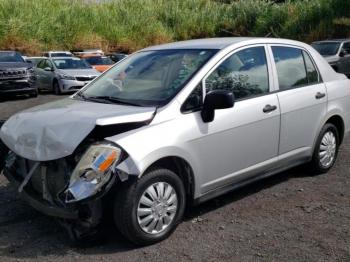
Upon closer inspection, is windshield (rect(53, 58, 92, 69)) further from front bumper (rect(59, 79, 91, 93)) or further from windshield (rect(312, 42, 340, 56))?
windshield (rect(312, 42, 340, 56))

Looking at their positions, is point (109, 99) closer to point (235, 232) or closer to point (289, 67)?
point (235, 232)

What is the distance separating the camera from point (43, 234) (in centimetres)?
442

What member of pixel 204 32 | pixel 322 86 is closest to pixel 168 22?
pixel 204 32

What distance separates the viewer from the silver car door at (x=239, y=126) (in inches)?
173

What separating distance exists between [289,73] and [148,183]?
229 cm

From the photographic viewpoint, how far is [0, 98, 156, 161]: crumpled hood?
3.90 m

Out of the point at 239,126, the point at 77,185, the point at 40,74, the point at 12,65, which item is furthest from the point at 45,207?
the point at 40,74

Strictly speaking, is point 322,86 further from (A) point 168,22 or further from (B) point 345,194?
(A) point 168,22

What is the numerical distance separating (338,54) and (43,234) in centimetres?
1511

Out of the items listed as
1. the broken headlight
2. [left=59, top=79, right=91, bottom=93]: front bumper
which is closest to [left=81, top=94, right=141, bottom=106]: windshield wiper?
the broken headlight

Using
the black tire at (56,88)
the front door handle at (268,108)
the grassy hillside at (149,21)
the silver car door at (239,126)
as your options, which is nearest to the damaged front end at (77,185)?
the silver car door at (239,126)

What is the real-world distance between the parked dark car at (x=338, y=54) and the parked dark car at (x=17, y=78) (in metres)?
10.0

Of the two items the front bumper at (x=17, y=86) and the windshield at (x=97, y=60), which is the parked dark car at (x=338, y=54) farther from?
the front bumper at (x=17, y=86)

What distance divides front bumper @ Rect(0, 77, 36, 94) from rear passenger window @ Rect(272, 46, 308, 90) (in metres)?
12.1
